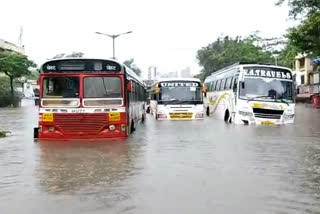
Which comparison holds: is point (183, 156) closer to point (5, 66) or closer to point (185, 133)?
point (185, 133)

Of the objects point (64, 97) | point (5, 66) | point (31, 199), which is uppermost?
point (5, 66)

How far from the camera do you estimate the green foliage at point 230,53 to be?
204 ft

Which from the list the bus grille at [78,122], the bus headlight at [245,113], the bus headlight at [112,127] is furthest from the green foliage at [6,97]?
the bus headlight at [112,127]

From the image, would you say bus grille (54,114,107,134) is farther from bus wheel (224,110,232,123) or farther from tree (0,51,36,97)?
tree (0,51,36,97)

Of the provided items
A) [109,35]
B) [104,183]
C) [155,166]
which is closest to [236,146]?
[155,166]

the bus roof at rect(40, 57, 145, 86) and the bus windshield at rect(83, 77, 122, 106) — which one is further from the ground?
the bus roof at rect(40, 57, 145, 86)

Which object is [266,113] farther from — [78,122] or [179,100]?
[78,122]

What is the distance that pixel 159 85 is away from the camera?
2717cm

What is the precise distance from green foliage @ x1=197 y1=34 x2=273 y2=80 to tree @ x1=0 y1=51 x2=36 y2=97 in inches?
940

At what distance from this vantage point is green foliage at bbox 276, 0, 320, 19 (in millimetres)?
29078

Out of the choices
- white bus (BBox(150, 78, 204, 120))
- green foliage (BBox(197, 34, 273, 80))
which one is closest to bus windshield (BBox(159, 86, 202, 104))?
white bus (BBox(150, 78, 204, 120))

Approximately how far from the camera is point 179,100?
2681 centimetres

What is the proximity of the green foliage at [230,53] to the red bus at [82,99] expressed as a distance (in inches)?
1785

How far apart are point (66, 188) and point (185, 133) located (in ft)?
34.8
